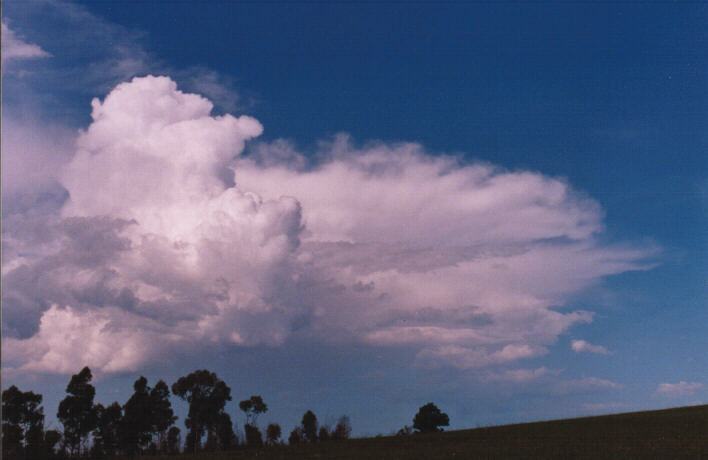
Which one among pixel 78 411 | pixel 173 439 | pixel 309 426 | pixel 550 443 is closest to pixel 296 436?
pixel 309 426

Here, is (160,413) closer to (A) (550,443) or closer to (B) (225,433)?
(B) (225,433)

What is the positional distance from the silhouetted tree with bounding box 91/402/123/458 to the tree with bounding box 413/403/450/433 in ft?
111

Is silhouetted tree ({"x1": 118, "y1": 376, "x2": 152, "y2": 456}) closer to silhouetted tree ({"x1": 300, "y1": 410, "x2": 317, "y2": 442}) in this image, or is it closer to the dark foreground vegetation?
the dark foreground vegetation

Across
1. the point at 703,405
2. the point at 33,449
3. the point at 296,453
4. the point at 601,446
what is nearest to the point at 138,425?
the point at 33,449

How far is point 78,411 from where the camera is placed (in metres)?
60.1

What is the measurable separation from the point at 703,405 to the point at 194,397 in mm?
62939

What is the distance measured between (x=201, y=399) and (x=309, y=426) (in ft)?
49.6

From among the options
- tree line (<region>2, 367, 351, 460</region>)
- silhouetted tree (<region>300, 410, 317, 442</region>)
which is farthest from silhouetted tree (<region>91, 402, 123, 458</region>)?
silhouetted tree (<region>300, 410, 317, 442</region>)

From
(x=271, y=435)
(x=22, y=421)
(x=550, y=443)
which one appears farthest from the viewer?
(x=271, y=435)

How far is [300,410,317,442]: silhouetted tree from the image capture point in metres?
68.6

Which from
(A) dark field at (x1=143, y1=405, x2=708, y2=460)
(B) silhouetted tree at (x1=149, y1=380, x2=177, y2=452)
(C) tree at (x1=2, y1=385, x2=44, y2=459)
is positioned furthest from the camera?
(B) silhouetted tree at (x1=149, y1=380, x2=177, y2=452)

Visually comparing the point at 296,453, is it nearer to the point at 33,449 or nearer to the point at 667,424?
the point at 33,449

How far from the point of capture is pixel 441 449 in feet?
144

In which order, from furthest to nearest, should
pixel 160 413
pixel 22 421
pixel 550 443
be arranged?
pixel 160 413
pixel 22 421
pixel 550 443
